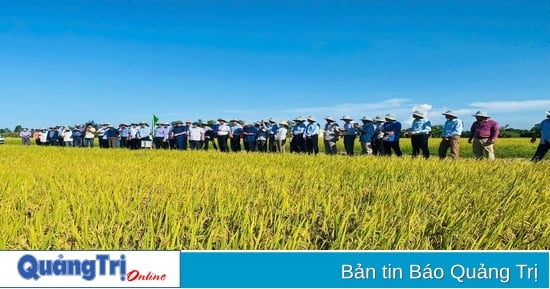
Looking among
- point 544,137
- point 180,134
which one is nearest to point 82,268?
point 544,137

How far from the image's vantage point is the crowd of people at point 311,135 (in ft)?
35.3

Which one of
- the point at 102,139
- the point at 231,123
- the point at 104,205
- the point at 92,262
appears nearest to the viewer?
the point at 92,262

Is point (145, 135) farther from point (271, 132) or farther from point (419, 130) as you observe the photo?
point (419, 130)

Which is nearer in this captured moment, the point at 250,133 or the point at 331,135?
the point at 331,135

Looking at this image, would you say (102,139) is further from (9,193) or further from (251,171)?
(9,193)

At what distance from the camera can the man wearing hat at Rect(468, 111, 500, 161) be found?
34.4 ft

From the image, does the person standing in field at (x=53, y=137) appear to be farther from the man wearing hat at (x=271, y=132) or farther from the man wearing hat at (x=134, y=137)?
the man wearing hat at (x=271, y=132)

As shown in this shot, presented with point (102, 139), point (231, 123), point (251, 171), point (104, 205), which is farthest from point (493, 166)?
point (102, 139)

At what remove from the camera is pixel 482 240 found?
8.35 ft

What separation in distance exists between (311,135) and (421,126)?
13.2 ft

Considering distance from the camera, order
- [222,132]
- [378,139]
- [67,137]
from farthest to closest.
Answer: [67,137] < [222,132] < [378,139]

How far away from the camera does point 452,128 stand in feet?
36.0

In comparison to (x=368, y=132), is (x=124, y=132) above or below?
above

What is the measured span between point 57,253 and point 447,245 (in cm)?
198
